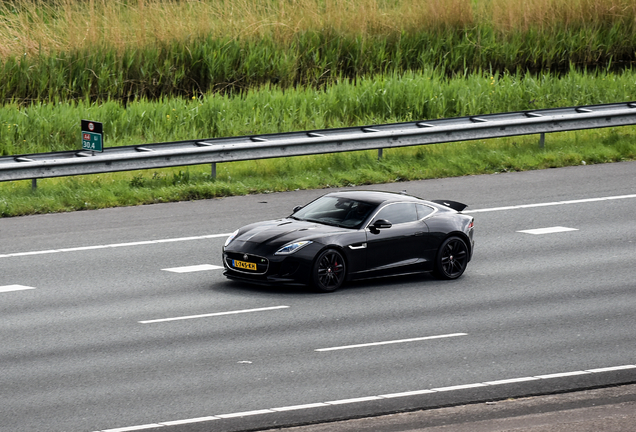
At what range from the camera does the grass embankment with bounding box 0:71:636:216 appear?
65.0 ft

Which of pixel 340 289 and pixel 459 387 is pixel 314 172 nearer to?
pixel 340 289

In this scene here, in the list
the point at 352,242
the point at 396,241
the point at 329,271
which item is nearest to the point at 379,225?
the point at 396,241

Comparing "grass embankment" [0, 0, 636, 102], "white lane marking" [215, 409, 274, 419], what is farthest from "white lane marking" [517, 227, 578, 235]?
"grass embankment" [0, 0, 636, 102]

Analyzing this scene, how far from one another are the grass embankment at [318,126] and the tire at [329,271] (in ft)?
20.7

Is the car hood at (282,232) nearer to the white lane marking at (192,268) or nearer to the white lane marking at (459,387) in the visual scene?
the white lane marking at (192,268)

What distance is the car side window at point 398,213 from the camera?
573 inches

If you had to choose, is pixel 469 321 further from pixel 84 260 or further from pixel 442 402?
pixel 84 260

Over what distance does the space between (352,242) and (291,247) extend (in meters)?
0.82

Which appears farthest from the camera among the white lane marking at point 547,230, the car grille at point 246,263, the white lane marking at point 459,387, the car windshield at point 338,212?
the white lane marking at point 547,230

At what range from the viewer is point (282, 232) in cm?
1395

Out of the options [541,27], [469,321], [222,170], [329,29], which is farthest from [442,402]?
[541,27]

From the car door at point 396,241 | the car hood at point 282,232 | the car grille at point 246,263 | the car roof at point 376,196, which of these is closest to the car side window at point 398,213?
the car door at point 396,241

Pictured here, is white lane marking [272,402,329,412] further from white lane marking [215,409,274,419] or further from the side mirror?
the side mirror

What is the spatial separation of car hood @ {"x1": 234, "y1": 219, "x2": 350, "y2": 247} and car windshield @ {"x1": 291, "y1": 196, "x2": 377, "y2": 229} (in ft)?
0.67
